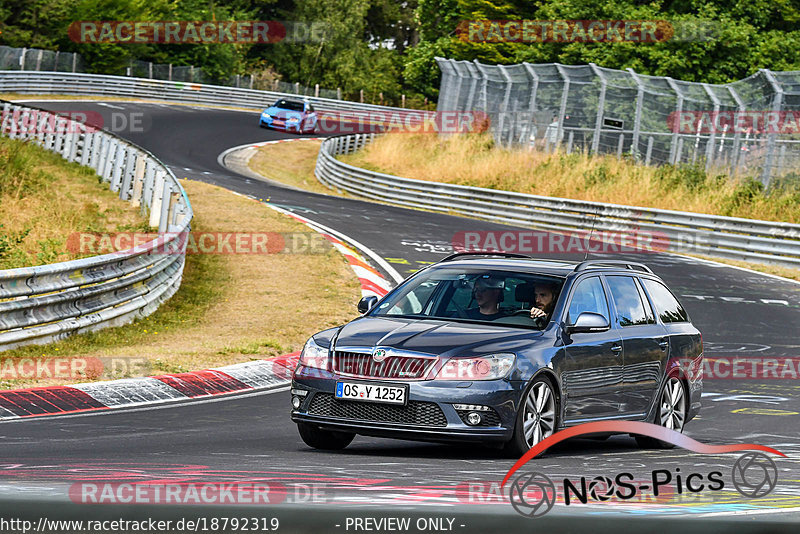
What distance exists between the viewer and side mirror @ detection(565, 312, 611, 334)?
334 inches

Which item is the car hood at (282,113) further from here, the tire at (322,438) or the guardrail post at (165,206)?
the tire at (322,438)

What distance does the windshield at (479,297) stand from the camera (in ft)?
28.7

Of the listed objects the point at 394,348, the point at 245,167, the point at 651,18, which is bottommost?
the point at 245,167

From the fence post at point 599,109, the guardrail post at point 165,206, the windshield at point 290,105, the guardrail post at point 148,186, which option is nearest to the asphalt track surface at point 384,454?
the guardrail post at point 165,206

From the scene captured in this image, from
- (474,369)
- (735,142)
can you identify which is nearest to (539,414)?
(474,369)

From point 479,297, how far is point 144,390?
387 cm

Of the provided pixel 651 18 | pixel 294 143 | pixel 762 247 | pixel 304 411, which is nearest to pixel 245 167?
pixel 294 143

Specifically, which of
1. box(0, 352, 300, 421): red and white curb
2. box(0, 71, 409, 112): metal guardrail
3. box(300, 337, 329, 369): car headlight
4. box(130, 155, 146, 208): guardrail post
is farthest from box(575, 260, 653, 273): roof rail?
box(0, 71, 409, 112): metal guardrail

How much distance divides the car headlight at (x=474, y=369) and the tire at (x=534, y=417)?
226mm

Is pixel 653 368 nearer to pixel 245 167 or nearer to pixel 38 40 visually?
pixel 245 167

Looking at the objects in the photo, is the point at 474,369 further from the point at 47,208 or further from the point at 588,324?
the point at 47,208

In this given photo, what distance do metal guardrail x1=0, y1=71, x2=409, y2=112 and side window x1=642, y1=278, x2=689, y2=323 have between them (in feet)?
163

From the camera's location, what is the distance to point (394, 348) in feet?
25.9

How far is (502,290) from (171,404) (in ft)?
11.8
